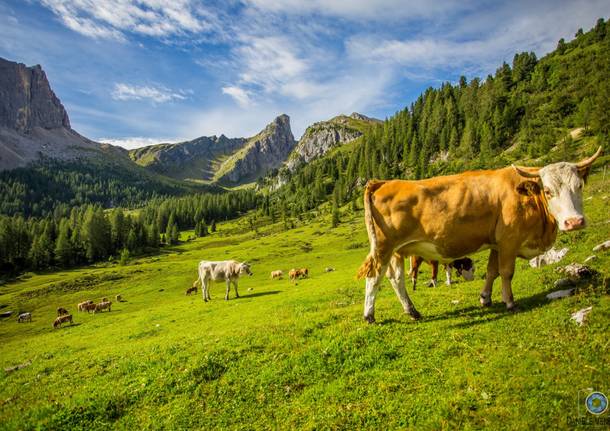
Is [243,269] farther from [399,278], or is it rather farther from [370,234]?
[370,234]

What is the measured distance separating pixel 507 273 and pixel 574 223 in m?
2.06

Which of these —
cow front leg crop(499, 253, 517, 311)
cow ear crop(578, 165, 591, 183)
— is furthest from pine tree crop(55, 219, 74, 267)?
cow ear crop(578, 165, 591, 183)

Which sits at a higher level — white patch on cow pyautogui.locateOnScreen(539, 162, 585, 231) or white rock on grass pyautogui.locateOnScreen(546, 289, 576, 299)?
white patch on cow pyautogui.locateOnScreen(539, 162, 585, 231)

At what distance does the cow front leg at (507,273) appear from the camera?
8.41 metres

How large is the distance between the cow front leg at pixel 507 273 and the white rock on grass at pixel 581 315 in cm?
146

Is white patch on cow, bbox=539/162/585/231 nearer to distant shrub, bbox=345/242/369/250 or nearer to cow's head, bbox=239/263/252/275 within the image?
cow's head, bbox=239/263/252/275

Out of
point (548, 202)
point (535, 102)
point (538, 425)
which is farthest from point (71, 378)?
point (535, 102)

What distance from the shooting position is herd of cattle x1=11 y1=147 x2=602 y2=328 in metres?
7.78

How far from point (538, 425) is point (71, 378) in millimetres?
14409

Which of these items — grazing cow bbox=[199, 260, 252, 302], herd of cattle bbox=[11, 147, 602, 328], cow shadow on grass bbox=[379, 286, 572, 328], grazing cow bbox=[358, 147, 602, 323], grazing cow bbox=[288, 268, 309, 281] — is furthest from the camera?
grazing cow bbox=[288, 268, 309, 281]

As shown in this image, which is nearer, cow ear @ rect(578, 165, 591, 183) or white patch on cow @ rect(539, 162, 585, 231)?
white patch on cow @ rect(539, 162, 585, 231)

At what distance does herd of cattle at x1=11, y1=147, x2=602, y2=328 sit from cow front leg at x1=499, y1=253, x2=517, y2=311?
2 cm

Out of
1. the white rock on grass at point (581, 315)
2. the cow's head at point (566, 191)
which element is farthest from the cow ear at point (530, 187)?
the white rock on grass at point (581, 315)

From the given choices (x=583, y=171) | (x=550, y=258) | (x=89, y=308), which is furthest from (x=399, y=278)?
(x=89, y=308)
